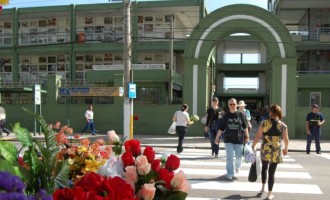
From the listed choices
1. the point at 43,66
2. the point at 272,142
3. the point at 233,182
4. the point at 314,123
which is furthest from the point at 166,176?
the point at 43,66

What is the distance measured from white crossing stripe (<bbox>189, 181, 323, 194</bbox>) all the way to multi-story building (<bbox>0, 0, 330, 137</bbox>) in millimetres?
12562

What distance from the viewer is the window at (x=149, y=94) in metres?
24.4

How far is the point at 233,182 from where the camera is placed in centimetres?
889

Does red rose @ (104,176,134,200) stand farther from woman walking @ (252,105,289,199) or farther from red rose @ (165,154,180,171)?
woman walking @ (252,105,289,199)

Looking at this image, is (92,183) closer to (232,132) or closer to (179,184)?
(179,184)

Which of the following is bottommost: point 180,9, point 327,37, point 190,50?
point 190,50

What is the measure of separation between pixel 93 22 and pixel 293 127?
20.2 metres

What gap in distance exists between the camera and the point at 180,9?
32094mm

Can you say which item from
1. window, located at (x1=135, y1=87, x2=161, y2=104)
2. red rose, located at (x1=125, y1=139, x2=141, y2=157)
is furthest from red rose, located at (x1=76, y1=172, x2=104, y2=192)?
window, located at (x1=135, y1=87, x2=161, y2=104)

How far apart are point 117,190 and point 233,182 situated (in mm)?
7162

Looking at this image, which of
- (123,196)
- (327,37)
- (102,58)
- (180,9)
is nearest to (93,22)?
(102,58)

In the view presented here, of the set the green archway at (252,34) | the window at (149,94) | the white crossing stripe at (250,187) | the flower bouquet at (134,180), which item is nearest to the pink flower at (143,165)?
the flower bouquet at (134,180)

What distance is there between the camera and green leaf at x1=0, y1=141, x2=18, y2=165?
236 centimetres

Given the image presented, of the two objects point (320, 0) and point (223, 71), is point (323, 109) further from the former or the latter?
point (223, 71)
